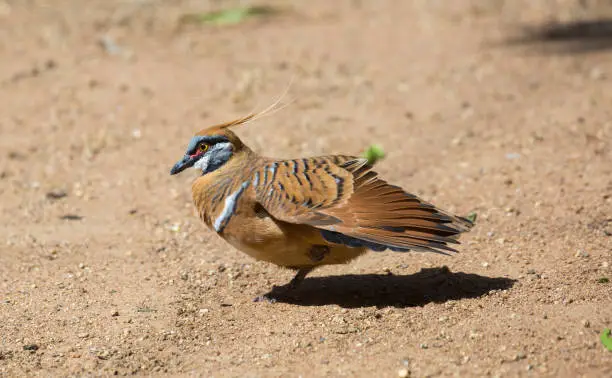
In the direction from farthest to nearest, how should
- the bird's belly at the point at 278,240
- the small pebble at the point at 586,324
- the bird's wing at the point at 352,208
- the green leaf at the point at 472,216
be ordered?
the green leaf at the point at 472,216 < the bird's belly at the point at 278,240 < the bird's wing at the point at 352,208 < the small pebble at the point at 586,324

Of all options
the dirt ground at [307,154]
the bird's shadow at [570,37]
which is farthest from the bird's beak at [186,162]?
the bird's shadow at [570,37]

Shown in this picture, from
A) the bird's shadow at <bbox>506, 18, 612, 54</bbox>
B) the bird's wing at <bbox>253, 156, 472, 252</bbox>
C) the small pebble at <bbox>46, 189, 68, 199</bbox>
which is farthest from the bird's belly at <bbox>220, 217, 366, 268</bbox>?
the bird's shadow at <bbox>506, 18, 612, 54</bbox>

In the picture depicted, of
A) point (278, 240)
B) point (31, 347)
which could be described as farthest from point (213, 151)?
point (31, 347)

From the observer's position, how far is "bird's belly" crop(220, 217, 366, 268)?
496 cm

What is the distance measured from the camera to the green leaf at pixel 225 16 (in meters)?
11.5

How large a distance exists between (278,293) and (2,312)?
63.3 inches

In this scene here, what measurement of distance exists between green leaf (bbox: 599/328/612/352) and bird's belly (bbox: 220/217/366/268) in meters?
1.40

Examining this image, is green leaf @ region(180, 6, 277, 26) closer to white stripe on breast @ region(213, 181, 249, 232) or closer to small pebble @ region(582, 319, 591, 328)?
white stripe on breast @ region(213, 181, 249, 232)

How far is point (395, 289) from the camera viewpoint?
215 inches

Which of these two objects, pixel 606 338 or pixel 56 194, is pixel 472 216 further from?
pixel 56 194

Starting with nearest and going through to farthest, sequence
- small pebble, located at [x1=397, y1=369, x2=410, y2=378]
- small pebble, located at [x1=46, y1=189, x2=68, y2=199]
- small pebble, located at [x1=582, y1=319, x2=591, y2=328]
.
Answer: small pebble, located at [x1=397, y1=369, x2=410, y2=378], small pebble, located at [x1=582, y1=319, x2=591, y2=328], small pebble, located at [x1=46, y1=189, x2=68, y2=199]

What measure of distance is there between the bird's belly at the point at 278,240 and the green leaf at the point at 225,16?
6.86 metres

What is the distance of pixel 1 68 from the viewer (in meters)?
9.77

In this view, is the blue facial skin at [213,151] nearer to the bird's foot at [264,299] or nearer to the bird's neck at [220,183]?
the bird's neck at [220,183]
